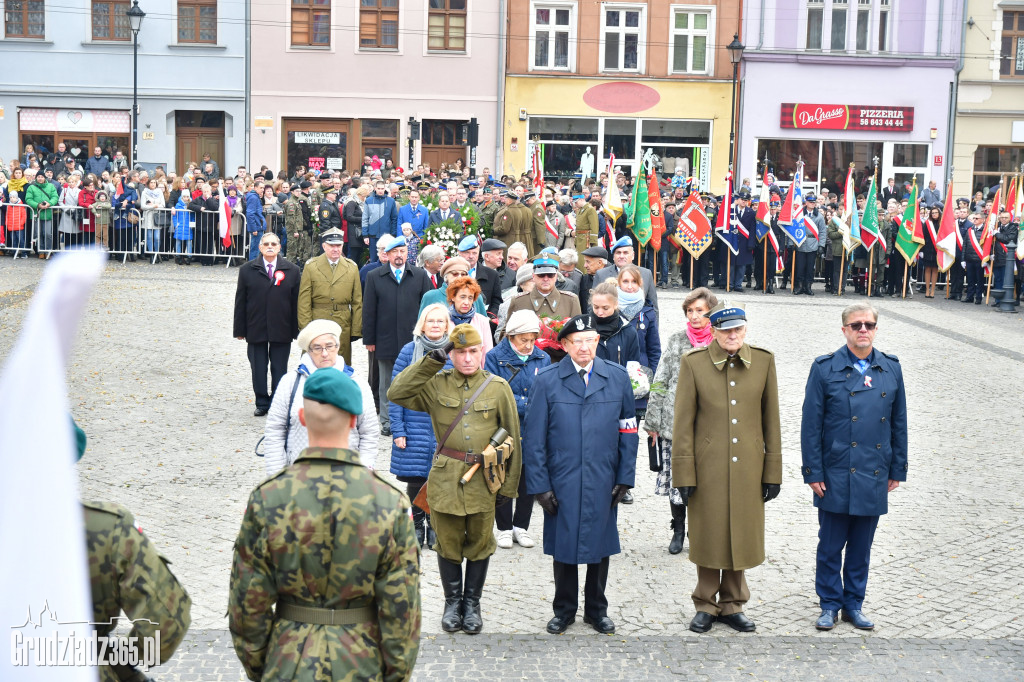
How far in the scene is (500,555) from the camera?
28.0 ft

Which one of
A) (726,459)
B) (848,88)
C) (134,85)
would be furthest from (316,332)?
(848,88)

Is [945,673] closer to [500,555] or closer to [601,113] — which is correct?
[500,555]

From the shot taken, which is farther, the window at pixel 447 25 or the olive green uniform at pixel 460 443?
the window at pixel 447 25

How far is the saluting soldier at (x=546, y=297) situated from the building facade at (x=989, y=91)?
31.2 meters

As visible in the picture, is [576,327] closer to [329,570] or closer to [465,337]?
[465,337]

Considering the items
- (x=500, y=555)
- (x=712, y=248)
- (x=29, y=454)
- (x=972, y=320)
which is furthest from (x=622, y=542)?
(x=712, y=248)

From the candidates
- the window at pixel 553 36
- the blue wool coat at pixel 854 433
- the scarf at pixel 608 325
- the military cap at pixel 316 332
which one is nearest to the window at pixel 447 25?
the window at pixel 553 36

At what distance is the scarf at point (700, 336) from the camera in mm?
8242

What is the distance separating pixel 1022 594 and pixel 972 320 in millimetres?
15304

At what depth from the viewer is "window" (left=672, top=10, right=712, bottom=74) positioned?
125ft

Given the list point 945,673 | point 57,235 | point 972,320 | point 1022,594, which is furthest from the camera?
point 57,235

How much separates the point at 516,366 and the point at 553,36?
3149 cm

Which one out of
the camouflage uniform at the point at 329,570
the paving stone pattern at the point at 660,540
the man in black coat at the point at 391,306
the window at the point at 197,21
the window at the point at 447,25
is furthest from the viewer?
the window at the point at 447,25

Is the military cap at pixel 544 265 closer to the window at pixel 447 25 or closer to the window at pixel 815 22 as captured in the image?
A: the window at pixel 447 25
